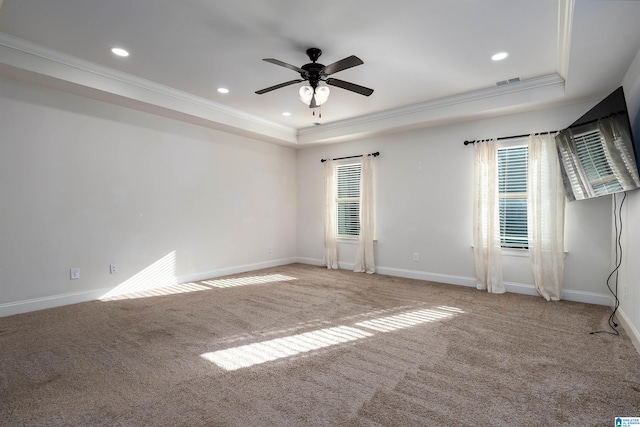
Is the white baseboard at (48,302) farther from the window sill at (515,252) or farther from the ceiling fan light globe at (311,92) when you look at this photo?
the window sill at (515,252)

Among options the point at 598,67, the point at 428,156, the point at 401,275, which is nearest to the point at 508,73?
the point at 598,67

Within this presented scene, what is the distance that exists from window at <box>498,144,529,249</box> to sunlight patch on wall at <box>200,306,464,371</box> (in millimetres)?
1626

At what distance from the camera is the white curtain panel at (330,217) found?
632 centimetres

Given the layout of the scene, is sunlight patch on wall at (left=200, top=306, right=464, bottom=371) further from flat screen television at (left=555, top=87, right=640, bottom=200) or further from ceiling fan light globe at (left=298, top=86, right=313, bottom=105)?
ceiling fan light globe at (left=298, top=86, right=313, bottom=105)

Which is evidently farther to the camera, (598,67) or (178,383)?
(598,67)

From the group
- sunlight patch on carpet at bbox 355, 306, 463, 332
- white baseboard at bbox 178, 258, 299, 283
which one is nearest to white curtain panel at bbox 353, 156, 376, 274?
white baseboard at bbox 178, 258, 299, 283

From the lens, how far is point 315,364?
7.96ft

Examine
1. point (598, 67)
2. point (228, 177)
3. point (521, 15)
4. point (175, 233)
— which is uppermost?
point (521, 15)

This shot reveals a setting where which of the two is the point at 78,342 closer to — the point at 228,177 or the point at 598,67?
the point at 228,177

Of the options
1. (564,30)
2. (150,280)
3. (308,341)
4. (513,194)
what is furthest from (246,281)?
(564,30)

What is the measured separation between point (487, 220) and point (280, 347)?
3452 mm

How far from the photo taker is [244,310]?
146 inches

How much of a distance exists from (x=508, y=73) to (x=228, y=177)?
4393 mm

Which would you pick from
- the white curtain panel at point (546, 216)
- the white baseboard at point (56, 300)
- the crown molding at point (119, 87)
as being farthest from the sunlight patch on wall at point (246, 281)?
the white curtain panel at point (546, 216)
